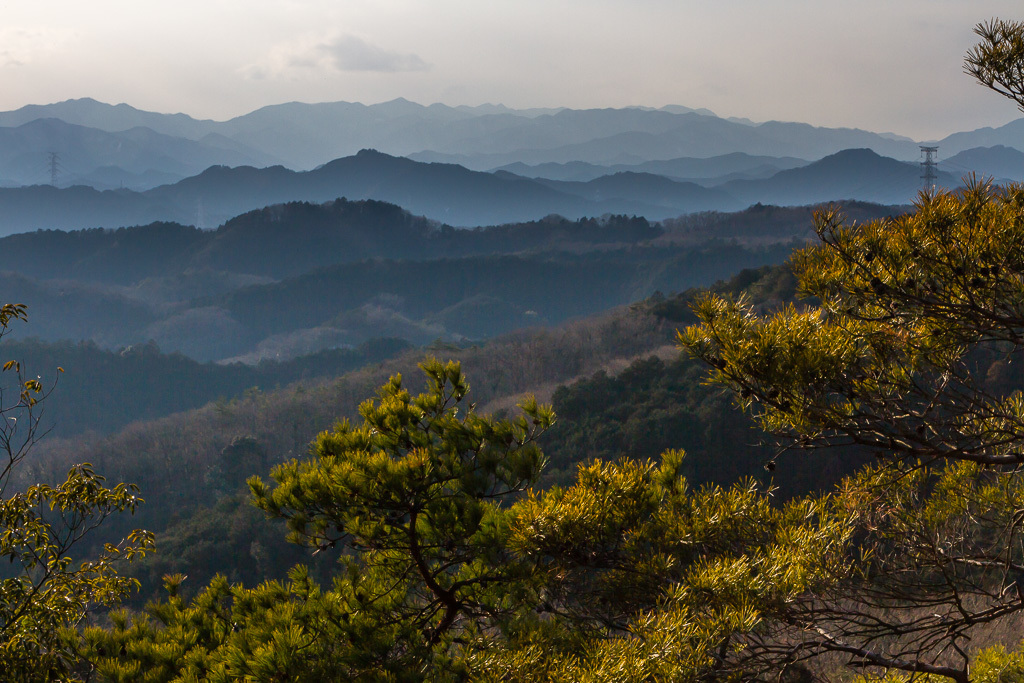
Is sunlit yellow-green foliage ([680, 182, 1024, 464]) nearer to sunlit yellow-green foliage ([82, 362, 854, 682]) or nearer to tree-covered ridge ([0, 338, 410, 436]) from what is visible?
sunlit yellow-green foliage ([82, 362, 854, 682])

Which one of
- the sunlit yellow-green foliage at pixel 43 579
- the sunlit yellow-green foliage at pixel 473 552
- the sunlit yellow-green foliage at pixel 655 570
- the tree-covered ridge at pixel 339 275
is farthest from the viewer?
the tree-covered ridge at pixel 339 275

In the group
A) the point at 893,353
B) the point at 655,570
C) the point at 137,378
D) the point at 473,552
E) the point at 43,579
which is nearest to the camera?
the point at 893,353

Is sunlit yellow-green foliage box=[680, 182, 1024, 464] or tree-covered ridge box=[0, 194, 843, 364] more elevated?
sunlit yellow-green foliage box=[680, 182, 1024, 464]

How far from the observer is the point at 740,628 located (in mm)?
3139

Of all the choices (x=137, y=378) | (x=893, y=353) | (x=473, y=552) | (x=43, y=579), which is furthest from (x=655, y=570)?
(x=137, y=378)

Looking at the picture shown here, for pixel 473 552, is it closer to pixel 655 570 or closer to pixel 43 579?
pixel 655 570

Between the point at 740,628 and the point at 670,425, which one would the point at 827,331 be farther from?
the point at 670,425

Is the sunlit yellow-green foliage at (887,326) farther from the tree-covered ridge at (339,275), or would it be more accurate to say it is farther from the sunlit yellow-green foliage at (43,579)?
the tree-covered ridge at (339,275)

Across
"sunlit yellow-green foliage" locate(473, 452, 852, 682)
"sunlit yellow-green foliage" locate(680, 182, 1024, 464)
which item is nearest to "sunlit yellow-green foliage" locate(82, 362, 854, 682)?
"sunlit yellow-green foliage" locate(473, 452, 852, 682)

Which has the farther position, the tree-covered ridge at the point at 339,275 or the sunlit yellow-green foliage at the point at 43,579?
the tree-covered ridge at the point at 339,275

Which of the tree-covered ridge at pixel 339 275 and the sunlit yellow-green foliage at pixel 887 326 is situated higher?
the sunlit yellow-green foliage at pixel 887 326

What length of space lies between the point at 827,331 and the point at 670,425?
2337 cm

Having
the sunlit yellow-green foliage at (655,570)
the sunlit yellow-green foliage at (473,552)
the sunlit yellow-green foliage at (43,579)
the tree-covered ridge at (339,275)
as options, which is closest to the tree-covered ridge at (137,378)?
the tree-covered ridge at (339,275)

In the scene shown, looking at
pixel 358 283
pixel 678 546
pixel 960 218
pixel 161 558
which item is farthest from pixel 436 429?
pixel 358 283
